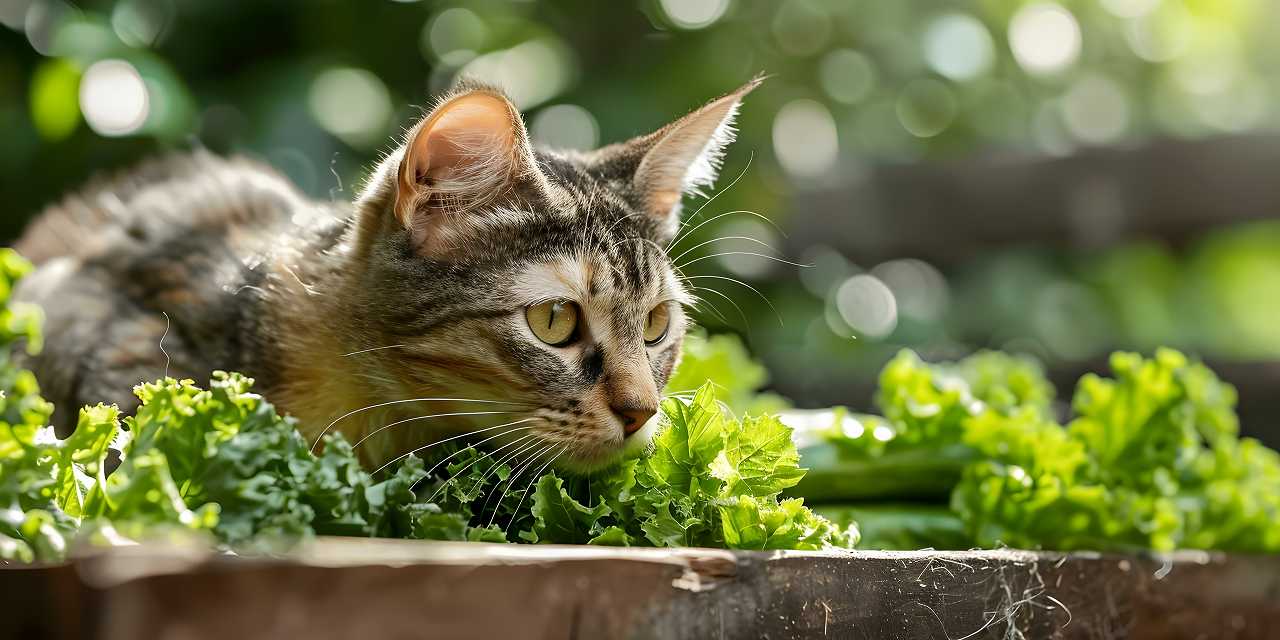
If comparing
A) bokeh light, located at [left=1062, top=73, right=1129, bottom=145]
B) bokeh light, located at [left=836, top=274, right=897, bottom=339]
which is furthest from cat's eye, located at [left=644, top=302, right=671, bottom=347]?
bokeh light, located at [left=1062, top=73, right=1129, bottom=145]

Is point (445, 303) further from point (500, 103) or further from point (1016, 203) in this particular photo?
point (1016, 203)

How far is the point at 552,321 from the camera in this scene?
1.72 meters

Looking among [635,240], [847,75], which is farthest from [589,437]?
[847,75]

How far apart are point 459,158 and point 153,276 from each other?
892 mm

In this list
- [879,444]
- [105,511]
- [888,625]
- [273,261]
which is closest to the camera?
[105,511]

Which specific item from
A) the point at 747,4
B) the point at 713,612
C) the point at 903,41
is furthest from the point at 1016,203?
the point at 713,612

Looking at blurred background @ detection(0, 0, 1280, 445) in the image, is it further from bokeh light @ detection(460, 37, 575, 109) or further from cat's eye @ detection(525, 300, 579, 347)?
cat's eye @ detection(525, 300, 579, 347)

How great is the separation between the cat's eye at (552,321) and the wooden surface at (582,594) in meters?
0.55

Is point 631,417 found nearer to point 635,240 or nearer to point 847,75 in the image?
point 635,240

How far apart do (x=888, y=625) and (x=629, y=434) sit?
1.53 ft

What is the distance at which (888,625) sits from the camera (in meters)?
1.46

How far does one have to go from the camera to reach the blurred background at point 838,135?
12.0 ft

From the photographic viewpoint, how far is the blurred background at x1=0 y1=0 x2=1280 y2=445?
366 cm

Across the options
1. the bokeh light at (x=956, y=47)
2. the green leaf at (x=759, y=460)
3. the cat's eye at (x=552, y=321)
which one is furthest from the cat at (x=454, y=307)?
the bokeh light at (x=956, y=47)
